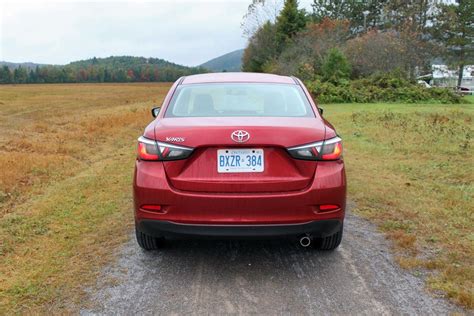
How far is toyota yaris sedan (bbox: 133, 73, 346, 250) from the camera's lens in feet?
10.4

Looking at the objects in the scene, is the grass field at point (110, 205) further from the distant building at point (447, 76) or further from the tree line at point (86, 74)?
the tree line at point (86, 74)

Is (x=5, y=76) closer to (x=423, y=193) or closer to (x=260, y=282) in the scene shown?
(x=423, y=193)

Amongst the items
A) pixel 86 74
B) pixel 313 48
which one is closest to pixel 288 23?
pixel 313 48

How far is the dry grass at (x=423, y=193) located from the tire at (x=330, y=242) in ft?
1.76

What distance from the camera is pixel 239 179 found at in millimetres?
3180

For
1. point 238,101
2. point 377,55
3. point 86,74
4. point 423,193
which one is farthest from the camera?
point 86,74

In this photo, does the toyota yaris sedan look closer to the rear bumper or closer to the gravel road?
the rear bumper

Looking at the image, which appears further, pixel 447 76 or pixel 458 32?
pixel 458 32

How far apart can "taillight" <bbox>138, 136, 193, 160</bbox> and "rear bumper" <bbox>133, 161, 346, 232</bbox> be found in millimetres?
62

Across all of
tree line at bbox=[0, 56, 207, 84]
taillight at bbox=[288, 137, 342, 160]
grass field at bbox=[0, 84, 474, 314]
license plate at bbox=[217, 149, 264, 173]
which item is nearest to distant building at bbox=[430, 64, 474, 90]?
grass field at bbox=[0, 84, 474, 314]

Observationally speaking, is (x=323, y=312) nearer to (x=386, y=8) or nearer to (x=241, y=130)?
(x=241, y=130)

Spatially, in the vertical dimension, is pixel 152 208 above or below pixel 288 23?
below

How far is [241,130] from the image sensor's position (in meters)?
3.20

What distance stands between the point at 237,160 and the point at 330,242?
4.23 feet
